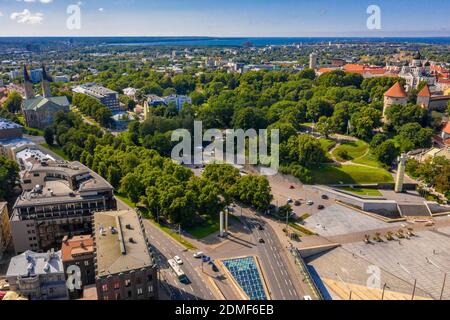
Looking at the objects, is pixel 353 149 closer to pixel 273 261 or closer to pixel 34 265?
pixel 273 261

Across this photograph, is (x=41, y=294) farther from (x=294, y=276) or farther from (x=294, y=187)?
(x=294, y=187)

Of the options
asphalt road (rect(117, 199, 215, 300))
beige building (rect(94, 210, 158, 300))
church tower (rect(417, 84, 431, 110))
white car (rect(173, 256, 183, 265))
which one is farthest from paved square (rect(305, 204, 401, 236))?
church tower (rect(417, 84, 431, 110))

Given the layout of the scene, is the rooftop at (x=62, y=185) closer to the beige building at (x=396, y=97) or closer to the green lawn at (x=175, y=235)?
the green lawn at (x=175, y=235)

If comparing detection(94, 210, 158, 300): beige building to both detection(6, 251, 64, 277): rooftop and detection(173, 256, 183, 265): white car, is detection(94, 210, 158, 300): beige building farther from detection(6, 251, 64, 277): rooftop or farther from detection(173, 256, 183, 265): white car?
detection(173, 256, 183, 265): white car

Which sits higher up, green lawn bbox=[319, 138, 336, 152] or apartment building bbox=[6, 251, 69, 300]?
green lawn bbox=[319, 138, 336, 152]

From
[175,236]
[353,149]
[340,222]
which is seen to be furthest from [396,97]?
[175,236]

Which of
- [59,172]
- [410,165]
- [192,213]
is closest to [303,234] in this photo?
[192,213]
